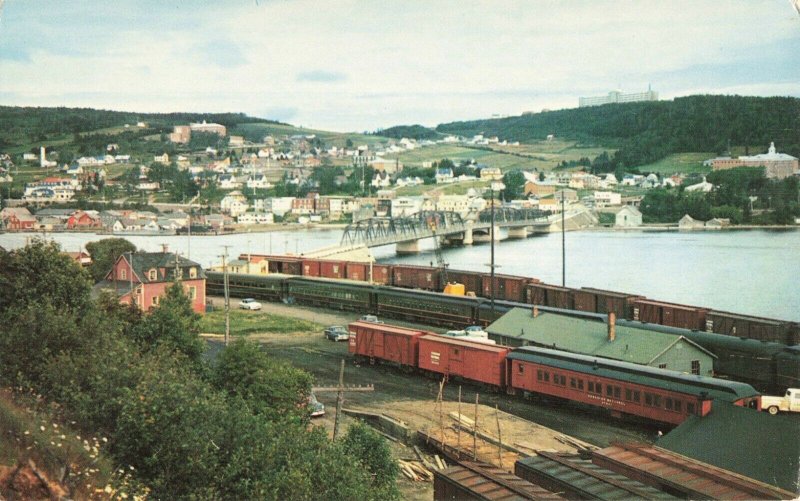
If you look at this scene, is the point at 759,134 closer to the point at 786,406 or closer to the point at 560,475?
the point at 786,406

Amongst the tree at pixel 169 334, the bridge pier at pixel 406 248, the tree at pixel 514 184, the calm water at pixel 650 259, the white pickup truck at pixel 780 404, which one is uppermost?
the tree at pixel 514 184

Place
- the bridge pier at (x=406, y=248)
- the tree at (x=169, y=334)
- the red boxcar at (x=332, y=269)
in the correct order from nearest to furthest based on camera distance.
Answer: the tree at (x=169, y=334), the red boxcar at (x=332, y=269), the bridge pier at (x=406, y=248)

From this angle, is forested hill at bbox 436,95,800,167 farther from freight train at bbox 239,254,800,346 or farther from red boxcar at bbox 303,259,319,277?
red boxcar at bbox 303,259,319,277

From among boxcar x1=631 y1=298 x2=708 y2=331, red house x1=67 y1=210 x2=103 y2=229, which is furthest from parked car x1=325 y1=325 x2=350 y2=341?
red house x1=67 y1=210 x2=103 y2=229

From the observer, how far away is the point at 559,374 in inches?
422

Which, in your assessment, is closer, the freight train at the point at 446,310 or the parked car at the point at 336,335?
the freight train at the point at 446,310

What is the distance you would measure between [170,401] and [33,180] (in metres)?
20.3

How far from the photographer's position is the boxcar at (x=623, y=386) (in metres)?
8.87

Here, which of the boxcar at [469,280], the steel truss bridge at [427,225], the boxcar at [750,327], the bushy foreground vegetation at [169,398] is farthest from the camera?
the steel truss bridge at [427,225]

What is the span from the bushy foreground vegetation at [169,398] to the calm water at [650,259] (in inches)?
272

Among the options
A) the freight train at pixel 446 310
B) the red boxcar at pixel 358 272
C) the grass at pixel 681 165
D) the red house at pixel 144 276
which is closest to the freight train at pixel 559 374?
the freight train at pixel 446 310

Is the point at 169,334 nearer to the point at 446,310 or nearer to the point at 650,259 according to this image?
the point at 446,310

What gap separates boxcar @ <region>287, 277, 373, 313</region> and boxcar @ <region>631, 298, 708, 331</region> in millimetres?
7679

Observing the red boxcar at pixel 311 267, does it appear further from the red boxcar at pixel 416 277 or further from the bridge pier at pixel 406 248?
the bridge pier at pixel 406 248
